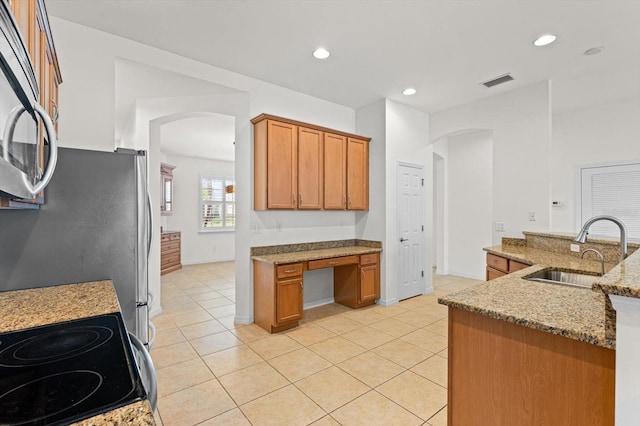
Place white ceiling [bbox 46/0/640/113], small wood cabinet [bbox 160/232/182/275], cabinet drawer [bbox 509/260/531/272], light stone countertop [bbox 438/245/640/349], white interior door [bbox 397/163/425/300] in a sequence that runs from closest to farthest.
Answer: light stone countertop [bbox 438/245/640/349] → white ceiling [bbox 46/0/640/113] → cabinet drawer [bbox 509/260/531/272] → white interior door [bbox 397/163/425/300] → small wood cabinet [bbox 160/232/182/275]

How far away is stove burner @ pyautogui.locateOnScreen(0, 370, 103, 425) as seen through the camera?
1.87 feet

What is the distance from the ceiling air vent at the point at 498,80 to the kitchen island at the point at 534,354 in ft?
9.92

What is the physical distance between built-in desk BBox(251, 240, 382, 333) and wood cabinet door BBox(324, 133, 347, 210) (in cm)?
67

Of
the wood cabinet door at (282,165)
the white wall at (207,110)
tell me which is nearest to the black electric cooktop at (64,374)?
the white wall at (207,110)

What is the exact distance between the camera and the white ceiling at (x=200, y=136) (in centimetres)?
523

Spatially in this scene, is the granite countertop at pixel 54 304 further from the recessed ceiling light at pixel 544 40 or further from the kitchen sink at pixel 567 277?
the recessed ceiling light at pixel 544 40

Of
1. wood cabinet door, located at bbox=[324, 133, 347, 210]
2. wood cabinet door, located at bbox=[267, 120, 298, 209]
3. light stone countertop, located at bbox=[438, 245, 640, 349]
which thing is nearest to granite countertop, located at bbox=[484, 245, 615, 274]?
light stone countertop, located at bbox=[438, 245, 640, 349]

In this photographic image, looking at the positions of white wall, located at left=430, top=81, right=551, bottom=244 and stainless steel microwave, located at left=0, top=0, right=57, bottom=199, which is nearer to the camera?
stainless steel microwave, located at left=0, top=0, right=57, bottom=199

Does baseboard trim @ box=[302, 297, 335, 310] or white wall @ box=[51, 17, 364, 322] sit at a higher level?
white wall @ box=[51, 17, 364, 322]

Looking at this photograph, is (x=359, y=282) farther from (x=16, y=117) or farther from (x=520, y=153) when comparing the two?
(x=16, y=117)

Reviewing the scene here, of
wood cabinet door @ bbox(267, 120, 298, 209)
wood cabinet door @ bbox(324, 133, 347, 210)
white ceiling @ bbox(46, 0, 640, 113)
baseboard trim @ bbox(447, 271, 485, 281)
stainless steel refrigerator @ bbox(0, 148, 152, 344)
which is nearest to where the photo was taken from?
stainless steel refrigerator @ bbox(0, 148, 152, 344)

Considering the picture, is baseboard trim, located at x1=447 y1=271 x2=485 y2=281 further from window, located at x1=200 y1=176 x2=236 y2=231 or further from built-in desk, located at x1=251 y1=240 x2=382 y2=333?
window, located at x1=200 y1=176 x2=236 y2=231

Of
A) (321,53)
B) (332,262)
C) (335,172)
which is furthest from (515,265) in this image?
(321,53)

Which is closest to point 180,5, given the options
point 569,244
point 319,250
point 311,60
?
point 311,60
